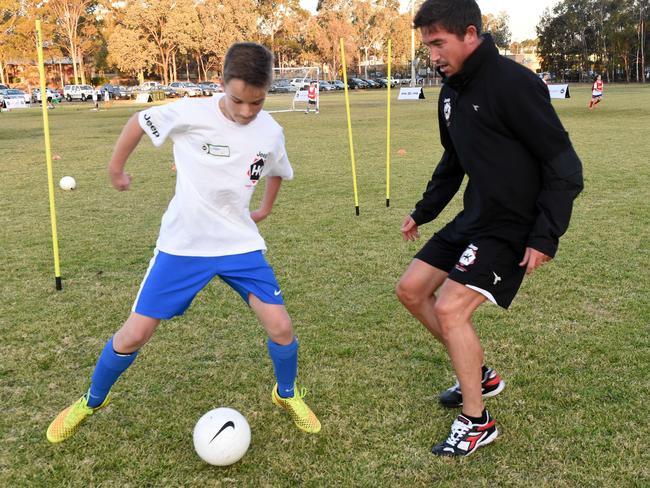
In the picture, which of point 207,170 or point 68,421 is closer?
point 207,170

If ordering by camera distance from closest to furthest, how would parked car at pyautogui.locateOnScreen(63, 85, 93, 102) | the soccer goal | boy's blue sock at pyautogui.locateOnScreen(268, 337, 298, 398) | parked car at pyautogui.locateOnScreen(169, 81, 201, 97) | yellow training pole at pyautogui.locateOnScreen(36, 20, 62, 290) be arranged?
boy's blue sock at pyautogui.locateOnScreen(268, 337, 298, 398), yellow training pole at pyautogui.locateOnScreen(36, 20, 62, 290), the soccer goal, parked car at pyautogui.locateOnScreen(169, 81, 201, 97), parked car at pyautogui.locateOnScreen(63, 85, 93, 102)

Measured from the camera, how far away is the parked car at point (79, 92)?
53.6 meters

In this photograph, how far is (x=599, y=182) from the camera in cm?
1014

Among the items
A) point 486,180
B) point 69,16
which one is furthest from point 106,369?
point 69,16

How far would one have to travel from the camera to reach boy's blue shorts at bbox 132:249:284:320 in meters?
3.02

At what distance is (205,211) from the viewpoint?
9.87 feet

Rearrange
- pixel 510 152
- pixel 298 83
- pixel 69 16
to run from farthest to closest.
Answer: pixel 69 16, pixel 298 83, pixel 510 152

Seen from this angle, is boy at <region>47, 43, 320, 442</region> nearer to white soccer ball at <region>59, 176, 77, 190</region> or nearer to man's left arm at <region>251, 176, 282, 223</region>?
man's left arm at <region>251, 176, 282, 223</region>

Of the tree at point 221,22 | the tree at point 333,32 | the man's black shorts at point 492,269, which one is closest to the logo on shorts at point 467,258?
the man's black shorts at point 492,269

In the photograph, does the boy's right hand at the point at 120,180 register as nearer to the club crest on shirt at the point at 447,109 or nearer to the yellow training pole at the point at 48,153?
the club crest on shirt at the point at 447,109

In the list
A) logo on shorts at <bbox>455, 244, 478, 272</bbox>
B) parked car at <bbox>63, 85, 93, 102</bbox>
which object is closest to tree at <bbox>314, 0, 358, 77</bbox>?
parked car at <bbox>63, 85, 93, 102</bbox>

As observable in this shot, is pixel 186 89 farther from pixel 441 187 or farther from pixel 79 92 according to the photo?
pixel 441 187

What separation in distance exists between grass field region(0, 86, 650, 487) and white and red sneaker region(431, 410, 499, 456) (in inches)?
2.6

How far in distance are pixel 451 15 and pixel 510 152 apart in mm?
692
